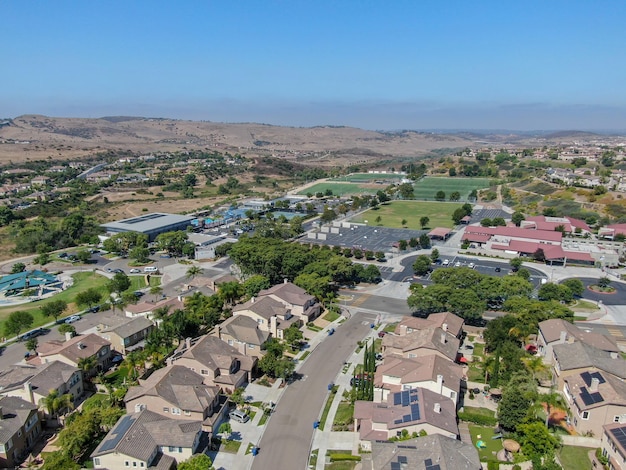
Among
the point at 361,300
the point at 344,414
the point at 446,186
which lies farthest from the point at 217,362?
the point at 446,186

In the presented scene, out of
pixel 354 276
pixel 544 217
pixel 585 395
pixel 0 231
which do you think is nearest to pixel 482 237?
pixel 544 217

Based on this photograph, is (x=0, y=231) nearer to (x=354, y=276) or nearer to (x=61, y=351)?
(x=61, y=351)

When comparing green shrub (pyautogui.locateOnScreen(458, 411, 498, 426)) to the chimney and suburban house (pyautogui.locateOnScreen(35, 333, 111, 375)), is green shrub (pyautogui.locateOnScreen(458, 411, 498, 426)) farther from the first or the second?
the chimney

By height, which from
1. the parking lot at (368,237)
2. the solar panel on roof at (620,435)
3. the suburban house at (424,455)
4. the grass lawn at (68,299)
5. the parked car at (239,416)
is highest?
the suburban house at (424,455)

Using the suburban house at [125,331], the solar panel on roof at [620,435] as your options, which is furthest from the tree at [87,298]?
the solar panel on roof at [620,435]

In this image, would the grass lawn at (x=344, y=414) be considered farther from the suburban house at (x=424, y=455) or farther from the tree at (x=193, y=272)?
the tree at (x=193, y=272)
